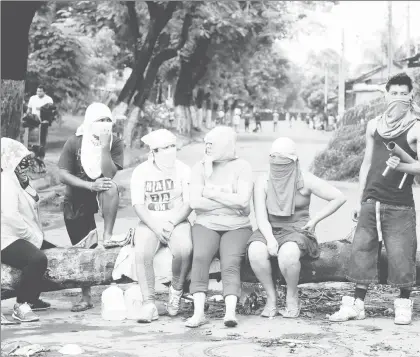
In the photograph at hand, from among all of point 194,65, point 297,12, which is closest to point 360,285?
point 297,12

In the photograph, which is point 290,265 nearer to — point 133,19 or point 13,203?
point 13,203

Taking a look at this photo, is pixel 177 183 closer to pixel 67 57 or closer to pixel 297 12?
pixel 67 57

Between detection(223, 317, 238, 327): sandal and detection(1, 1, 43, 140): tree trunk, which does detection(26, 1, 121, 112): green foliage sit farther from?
detection(223, 317, 238, 327): sandal

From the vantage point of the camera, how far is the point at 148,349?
20.0ft

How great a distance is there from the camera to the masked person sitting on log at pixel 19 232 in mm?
7020

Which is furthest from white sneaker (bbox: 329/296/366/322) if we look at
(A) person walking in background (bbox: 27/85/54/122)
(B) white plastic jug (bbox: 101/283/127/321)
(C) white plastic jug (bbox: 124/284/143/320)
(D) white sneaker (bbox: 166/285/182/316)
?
(A) person walking in background (bbox: 27/85/54/122)

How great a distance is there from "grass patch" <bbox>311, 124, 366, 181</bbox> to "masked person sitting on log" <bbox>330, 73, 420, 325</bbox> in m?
13.5

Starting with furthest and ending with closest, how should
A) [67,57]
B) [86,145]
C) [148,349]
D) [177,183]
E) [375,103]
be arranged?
[67,57] < [375,103] < [86,145] < [177,183] < [148,349]

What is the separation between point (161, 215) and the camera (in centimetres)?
746

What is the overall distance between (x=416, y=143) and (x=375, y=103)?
14.8 m

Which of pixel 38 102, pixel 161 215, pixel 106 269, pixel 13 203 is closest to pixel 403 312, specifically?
pixel 161 215

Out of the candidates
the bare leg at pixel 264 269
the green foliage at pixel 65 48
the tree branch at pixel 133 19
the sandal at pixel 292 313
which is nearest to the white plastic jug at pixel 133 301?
the bare leg at pixel 264 269

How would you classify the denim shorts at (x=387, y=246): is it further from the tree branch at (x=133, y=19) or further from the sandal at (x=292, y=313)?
the tree branch at (x=133, y=19)

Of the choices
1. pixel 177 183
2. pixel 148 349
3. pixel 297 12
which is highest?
pixel 297 12
